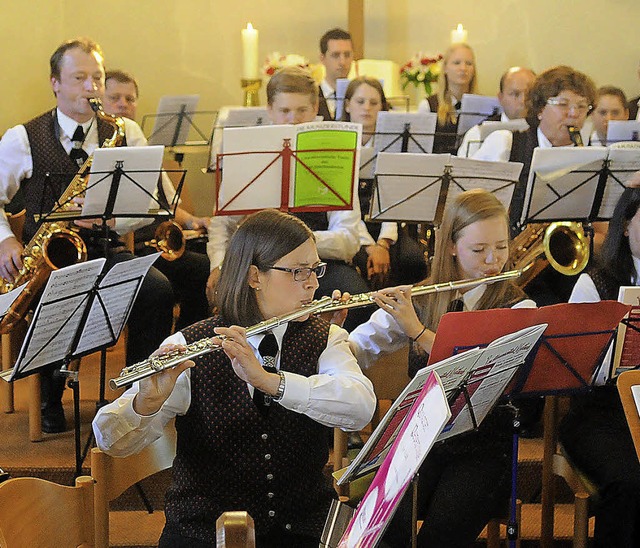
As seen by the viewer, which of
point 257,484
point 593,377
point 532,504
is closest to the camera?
point 257,484

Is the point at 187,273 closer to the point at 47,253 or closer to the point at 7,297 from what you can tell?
the point at 47,253

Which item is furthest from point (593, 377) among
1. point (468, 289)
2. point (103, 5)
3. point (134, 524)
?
point (103, 5)

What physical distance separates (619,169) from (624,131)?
0.74 meters

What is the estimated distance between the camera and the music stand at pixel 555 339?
224cm

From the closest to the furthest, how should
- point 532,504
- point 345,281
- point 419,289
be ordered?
point 419,289, point 532,504, point 345,281

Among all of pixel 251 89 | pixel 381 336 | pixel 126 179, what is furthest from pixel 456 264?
pixel 251 89

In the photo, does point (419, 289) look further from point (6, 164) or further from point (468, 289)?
point (6, 164)

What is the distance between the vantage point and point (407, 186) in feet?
13.2

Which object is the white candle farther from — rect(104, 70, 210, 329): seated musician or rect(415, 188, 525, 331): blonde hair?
rect(415, 188, 525, 331): blonde hair

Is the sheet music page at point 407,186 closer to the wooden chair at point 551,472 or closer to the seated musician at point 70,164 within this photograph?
the seated musician at point 70,164

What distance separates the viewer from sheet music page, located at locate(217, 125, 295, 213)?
375 cm

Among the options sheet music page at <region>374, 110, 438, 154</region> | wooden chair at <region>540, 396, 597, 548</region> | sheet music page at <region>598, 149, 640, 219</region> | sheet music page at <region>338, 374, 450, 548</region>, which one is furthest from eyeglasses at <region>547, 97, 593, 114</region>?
sheet music page at <region>338, 374, 450, 548</region>

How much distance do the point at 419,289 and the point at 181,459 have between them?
2.67 feet

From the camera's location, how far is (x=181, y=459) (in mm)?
2283
